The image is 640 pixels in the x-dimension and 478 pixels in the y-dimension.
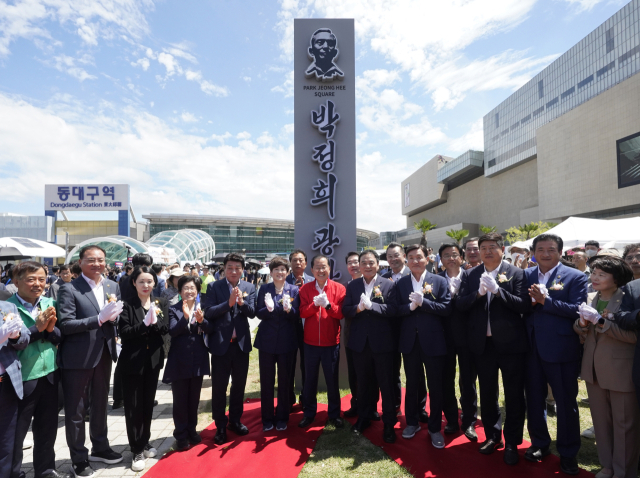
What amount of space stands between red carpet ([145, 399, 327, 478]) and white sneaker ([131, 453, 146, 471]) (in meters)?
0.11

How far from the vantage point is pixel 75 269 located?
5785mm

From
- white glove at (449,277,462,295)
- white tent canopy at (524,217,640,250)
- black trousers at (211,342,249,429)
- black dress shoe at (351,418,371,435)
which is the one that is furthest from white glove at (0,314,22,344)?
white tent canopy at (524,217,640,250)

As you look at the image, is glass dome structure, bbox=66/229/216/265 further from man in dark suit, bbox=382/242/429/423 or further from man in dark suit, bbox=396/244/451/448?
man in dark suit, bbox=396/244/451/448

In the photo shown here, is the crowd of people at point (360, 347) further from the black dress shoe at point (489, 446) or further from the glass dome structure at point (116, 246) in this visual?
the glass dome structure at point (116, 246)

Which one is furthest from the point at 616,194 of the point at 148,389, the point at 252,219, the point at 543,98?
the point at 252,219

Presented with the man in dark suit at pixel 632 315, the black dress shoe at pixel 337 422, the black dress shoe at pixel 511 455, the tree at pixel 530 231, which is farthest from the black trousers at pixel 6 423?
the tree at pixel 530 231

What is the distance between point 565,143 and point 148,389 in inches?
1615

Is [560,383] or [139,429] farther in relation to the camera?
[139,429]

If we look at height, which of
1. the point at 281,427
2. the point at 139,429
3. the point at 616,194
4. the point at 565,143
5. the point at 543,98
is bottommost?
the point at 281,427

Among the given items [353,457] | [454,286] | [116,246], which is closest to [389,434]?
[353,457]

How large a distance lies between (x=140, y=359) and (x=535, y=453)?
387 cm

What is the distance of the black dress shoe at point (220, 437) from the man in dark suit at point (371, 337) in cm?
144

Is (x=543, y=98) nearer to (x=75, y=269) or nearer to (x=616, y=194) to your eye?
(x=616, y=194)

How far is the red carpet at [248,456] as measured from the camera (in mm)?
3303
